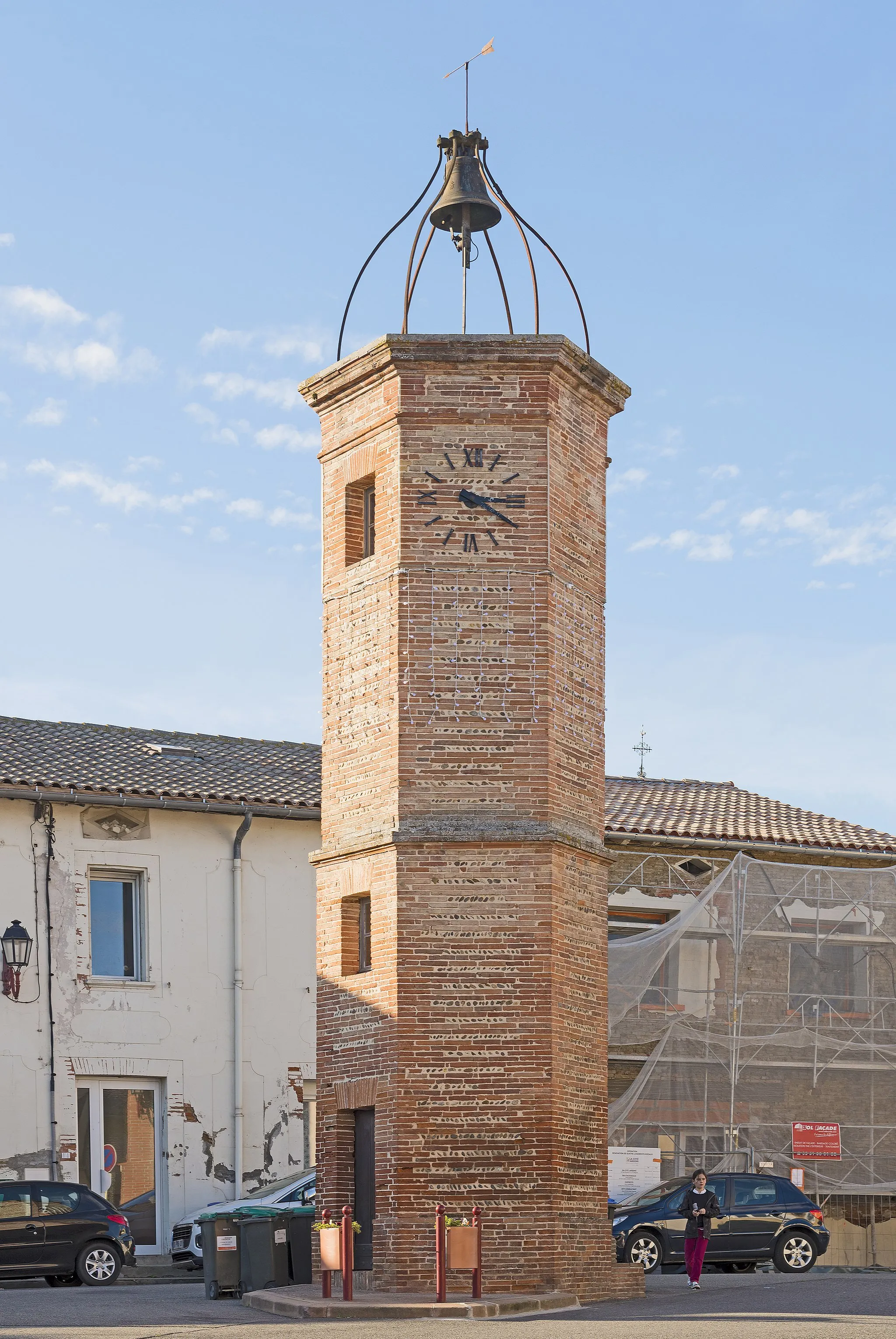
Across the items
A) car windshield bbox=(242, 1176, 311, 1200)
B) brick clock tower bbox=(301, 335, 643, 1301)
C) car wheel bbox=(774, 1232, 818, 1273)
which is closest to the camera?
brick clock tower bbox=(301, 335, 643, 1301)

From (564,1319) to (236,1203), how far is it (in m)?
8.52

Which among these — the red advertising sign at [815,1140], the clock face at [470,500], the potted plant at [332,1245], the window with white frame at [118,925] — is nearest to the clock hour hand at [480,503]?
the clock face at [470,500]

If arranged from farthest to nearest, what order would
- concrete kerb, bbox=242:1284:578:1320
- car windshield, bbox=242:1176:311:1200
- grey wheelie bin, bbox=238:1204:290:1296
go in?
car windshield, bbox=242:1176:311:1200 → grey wheelie bin, bbox=238:1204:290:1296 → concrete kerb, bbox=242:1284:578:1320

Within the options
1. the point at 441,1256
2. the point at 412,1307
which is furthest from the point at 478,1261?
the point at 412,1307

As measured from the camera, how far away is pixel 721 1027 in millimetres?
27500

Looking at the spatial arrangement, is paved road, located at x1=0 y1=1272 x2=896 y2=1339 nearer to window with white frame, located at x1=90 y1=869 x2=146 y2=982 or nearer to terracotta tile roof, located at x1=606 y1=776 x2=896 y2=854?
window with white frame, located at x1=90 y1=869 x2=146 y2=982

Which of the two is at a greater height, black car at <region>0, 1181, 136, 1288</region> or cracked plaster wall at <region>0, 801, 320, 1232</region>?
cracked plaster wall at <region>0, 801, 320, 1232</region>

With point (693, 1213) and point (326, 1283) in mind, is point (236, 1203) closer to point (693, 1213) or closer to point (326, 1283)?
point (693, 1213)

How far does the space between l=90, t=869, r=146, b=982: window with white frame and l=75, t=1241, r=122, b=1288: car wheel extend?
4.98m

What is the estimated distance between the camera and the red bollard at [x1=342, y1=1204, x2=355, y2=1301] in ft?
52.9

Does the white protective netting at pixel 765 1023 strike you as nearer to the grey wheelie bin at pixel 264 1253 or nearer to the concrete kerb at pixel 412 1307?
the grey wheelie bin at pixel 264 1253

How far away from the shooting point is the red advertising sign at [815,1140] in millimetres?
26984

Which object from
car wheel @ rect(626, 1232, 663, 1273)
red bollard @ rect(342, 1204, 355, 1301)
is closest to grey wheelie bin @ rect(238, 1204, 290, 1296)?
red bollard @ rect(342, 1204, 355, 1301)

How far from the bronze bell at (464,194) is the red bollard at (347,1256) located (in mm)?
9880
